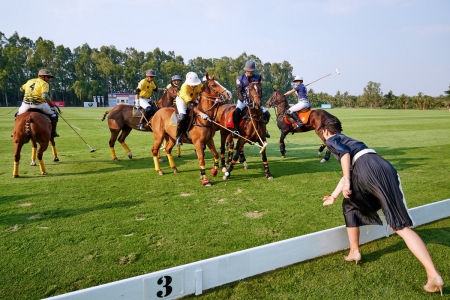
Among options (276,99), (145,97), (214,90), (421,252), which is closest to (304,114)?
(276,99)

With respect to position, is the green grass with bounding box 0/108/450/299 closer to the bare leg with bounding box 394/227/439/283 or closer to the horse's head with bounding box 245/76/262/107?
the bare leg with bounding box 394/227/439/283

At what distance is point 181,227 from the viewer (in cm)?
471

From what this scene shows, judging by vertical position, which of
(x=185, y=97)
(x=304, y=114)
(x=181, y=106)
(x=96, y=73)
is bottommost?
(x=304, y=114)

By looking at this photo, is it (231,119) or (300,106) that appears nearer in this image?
(231,119)

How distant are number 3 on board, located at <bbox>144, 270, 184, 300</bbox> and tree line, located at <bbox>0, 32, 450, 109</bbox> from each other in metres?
60.4

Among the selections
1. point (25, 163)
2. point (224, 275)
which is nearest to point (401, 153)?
point (224, 275)

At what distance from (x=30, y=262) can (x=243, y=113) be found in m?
5.84

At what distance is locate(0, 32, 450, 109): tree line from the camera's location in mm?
68812

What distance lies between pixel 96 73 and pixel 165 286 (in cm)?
9097

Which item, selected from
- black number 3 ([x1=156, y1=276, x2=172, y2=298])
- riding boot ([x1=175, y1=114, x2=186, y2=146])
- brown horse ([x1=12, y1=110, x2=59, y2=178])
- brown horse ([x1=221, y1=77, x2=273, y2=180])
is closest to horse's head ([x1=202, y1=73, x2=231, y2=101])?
brown horse ([x1=221, y1=77, x2=273, y2=180])

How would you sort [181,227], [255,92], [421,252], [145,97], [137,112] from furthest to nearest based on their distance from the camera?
1. [145,97]
2. [137,112]
3. [255,92]
4. [181,227]
5. [421,252]

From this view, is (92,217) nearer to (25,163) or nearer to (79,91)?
(25,163)

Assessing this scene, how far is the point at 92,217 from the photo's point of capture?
5.06 meters

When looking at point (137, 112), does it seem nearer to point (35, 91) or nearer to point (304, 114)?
point (35, 91)
